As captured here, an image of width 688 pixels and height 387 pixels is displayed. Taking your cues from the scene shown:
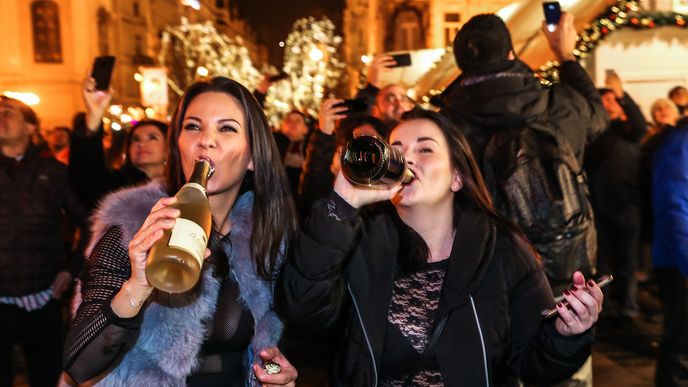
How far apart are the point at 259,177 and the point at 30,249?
8.45ft

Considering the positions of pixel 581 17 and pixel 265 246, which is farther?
pixel 581 17

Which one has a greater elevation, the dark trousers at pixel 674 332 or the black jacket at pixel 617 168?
the black jacket at pixel 617 168

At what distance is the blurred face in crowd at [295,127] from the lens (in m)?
7.84

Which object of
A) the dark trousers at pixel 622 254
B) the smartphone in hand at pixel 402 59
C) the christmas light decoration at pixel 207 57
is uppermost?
the christmas light decoration at pixel 207 57

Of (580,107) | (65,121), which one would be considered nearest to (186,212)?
(580,107)

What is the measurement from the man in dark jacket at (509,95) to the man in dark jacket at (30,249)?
2.85 metres

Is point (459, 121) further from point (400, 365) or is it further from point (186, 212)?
point (186, 212)

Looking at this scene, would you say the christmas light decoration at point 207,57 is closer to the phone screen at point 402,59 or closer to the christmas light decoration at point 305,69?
the christmas light decoration at point 305,69

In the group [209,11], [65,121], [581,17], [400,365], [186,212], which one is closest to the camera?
[186,212]

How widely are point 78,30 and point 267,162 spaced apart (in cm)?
3900

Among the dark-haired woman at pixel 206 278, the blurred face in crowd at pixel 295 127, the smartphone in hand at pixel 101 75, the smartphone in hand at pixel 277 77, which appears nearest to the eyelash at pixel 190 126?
the dark-haired woman at pixel 206 278

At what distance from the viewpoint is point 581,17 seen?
7.49 meters

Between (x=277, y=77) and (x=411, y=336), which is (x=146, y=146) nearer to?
(x=277, y=77)

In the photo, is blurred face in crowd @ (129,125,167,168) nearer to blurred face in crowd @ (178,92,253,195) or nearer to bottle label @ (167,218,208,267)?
blurred face in crowd @ (178,92,253,195)
